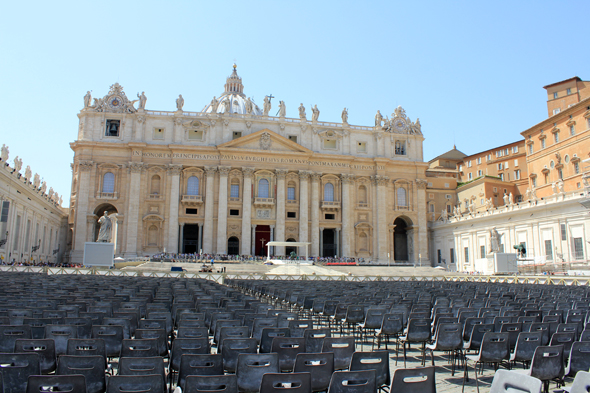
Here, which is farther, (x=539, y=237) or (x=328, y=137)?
(x=328, y=137)

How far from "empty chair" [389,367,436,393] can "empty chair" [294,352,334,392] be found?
1.18 m

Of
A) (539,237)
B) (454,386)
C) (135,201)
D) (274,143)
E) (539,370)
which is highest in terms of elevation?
(274,143)

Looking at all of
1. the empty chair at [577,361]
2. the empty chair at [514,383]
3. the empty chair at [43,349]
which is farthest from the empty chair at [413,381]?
the empty chair at [43,349]

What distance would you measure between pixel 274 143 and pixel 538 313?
54254mm

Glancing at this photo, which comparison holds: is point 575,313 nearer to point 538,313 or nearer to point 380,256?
point 538,313

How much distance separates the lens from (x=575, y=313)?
10844 mm

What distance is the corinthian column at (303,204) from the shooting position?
2486 inches

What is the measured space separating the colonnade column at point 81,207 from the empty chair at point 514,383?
59491 mm

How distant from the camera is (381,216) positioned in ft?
216

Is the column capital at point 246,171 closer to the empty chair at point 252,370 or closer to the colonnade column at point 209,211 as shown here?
the colonnade column at point 209,211

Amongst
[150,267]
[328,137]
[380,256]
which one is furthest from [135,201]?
[380,256]

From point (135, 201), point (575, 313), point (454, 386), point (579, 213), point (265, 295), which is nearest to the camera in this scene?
point (454, 386)

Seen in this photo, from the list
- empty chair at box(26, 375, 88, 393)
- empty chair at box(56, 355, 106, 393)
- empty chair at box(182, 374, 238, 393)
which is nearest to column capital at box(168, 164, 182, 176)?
empty chair at box(56, 355, 106, 393)

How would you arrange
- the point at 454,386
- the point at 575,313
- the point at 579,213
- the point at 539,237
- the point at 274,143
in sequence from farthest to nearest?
the point at 274,143 < the point at 539,237 < the point at 579,213 < the point at 575,313 < the point at 454,386
